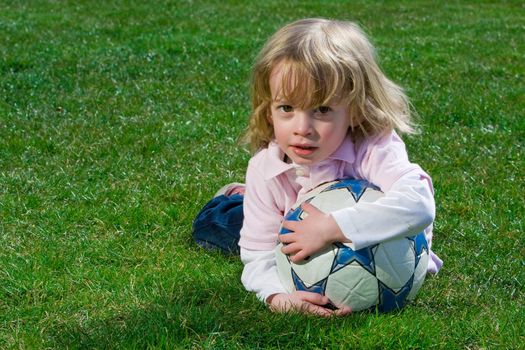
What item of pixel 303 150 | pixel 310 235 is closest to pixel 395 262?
pixel 310 235

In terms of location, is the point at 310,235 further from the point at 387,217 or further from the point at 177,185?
the point at 177,185

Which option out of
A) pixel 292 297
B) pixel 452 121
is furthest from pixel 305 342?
pixel 452 121

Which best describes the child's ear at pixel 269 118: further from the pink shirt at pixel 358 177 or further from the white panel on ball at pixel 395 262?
the white panel on ball at pixel 395 262

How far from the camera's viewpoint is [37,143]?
272 inches

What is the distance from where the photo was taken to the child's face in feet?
13.4

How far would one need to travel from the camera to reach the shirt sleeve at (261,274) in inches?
165

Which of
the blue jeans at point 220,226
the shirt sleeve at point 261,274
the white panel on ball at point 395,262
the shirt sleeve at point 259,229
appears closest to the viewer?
the white panel on ball at point 395,262

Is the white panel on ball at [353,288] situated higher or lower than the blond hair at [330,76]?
lower

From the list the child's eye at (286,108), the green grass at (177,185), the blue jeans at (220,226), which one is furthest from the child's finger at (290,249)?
the blue jeans at (220,226)

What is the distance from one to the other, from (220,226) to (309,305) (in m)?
1.05

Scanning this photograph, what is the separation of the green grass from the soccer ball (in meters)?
0.11

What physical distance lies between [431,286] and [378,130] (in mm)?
806

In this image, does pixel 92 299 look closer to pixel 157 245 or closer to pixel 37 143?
pixel 157 245

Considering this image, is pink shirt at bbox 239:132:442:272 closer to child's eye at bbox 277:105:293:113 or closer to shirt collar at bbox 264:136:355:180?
shirt collar at bbox 264:136:355:180
